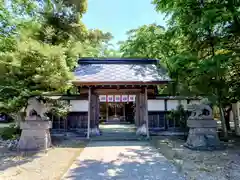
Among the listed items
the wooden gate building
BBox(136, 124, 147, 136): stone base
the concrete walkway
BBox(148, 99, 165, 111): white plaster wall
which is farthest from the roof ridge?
the concrete walkway

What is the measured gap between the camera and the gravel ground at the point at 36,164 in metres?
3.41

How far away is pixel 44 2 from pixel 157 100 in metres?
7.48

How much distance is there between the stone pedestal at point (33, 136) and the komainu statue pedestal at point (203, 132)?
188 inches

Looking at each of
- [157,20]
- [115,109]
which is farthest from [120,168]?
[115,109]

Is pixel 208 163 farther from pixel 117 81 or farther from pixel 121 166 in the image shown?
pixel 117 81

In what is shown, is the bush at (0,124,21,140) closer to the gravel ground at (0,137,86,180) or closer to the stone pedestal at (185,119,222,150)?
the gravel ground at (0,137,86,180)

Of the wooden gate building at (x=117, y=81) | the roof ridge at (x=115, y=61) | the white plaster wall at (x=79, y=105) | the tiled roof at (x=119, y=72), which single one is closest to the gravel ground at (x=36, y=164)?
the wooden gate building at (x=117, y=81)

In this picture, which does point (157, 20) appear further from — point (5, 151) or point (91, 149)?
point (5, 151)

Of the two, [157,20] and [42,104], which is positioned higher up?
[157,20]

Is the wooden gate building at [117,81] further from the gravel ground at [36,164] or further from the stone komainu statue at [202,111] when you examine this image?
the gravel ground at [36,164]

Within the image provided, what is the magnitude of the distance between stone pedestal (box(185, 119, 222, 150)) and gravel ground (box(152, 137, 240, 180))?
31cm

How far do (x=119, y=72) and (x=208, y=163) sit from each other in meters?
5.27

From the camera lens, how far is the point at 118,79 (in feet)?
23.6

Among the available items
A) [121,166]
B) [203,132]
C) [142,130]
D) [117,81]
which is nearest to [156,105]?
[142,130]
